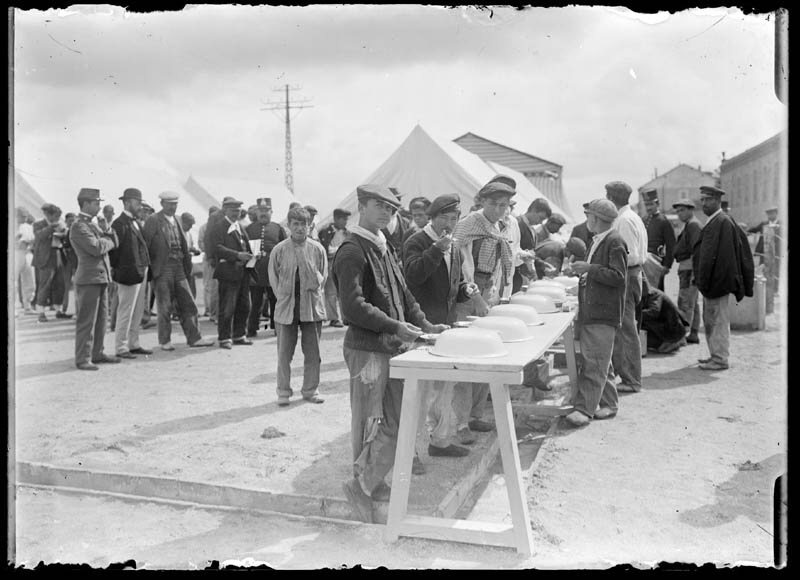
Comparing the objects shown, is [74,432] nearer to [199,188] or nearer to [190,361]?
[190,361]

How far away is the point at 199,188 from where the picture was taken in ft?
56.3

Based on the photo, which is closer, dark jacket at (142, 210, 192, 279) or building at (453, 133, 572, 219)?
dark jacket at (142, 210, 192, 279)

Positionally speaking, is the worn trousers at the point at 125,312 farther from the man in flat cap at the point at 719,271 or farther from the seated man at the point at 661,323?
the man in flat cap at the point at 719,271

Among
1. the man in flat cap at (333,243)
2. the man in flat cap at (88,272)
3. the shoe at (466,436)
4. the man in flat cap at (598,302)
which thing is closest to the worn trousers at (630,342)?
the man in flat cap at (598,302)

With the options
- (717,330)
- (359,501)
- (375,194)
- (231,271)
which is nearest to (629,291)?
(717,330)

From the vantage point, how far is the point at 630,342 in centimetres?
656

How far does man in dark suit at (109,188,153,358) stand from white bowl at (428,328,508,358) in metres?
5.78

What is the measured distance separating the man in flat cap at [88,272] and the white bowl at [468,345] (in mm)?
5206

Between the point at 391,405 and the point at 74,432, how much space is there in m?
Result: 2.76

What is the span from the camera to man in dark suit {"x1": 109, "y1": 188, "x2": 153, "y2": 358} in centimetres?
826

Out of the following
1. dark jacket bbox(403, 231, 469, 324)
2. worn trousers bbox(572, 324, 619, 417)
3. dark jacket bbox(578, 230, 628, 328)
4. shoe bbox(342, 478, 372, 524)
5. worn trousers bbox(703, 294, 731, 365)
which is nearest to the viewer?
shoe bbox(342, 478, 372, 524)

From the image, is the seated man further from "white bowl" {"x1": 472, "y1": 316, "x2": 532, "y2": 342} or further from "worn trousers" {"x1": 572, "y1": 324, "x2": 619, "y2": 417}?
"white bowl" {"x1": 472, "y1": 316, "x2": 532, "y2": 342}

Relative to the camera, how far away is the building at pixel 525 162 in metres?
31.4

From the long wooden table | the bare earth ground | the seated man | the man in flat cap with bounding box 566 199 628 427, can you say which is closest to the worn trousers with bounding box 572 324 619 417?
the man in flat cap with bounding box 566 199 628 427
